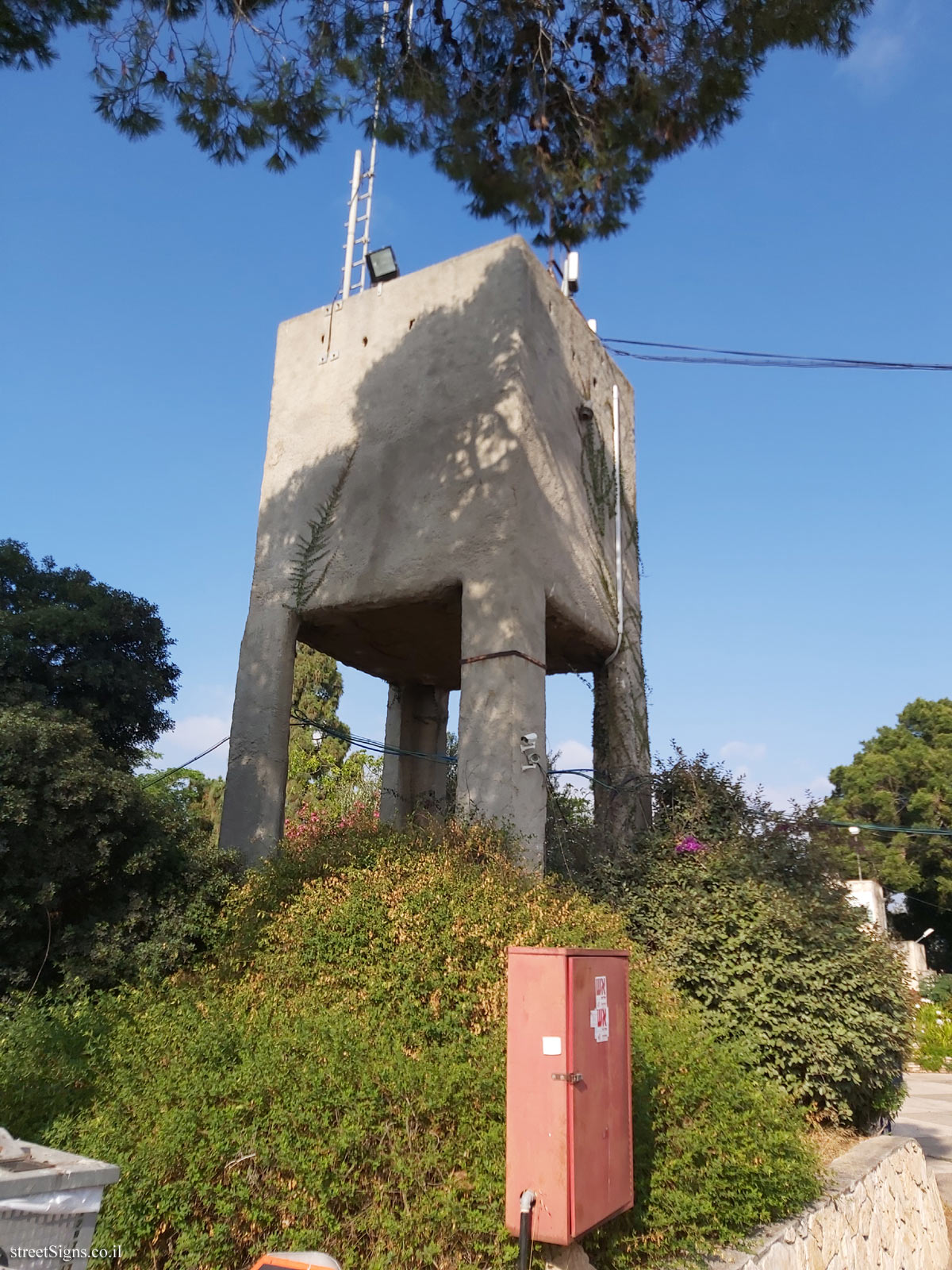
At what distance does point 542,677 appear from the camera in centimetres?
921

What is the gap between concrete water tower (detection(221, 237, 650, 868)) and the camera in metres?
8.93

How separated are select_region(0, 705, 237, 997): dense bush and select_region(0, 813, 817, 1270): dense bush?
1.42 ft

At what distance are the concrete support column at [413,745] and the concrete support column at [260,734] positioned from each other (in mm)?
2793

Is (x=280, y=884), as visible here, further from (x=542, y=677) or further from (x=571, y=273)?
(x=571, y=273)

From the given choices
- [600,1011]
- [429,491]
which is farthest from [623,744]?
[600,1011]

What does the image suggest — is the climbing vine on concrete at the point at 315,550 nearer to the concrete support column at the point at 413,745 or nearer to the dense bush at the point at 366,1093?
the concrete support column at the point at 413,745

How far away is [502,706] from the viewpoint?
868cm

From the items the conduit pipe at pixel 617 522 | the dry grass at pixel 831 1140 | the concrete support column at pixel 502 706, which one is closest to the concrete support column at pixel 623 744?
the conduit pipe at pixel 617 522

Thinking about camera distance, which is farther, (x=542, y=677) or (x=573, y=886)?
(x=542, y=677)

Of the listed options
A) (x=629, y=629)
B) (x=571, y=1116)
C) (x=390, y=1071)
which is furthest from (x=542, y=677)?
(x=571, y=1116)

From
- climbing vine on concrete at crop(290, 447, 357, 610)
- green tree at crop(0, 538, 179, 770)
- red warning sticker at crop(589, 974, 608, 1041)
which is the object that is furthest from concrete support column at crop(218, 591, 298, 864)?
red warning sticker at crop(589, 974, 608, 1041)

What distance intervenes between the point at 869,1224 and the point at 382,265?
35.6ft

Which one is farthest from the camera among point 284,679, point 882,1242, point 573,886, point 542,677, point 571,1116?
point 284,679

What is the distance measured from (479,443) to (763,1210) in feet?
23.3
